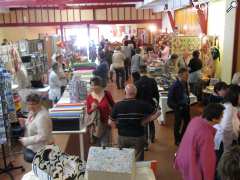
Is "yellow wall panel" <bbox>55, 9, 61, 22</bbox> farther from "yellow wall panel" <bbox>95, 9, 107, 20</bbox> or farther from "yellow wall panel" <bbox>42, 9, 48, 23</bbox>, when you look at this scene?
"yellow wall panel" <bbox>95, 9, 107, 20</bbox>

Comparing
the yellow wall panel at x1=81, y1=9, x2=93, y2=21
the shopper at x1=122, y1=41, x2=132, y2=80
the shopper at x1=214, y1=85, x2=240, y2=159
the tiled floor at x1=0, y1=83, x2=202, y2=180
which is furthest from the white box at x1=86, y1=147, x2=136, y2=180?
the yellow wall panel at x1=81, y1=9, x2=93, y2=21

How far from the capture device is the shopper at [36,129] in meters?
3.68

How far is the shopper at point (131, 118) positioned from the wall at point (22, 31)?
14530mm

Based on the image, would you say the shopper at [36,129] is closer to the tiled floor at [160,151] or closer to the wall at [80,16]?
the tiled floor at [160,151]

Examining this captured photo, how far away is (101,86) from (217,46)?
17.2ft

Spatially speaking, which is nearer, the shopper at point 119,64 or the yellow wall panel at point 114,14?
the shopper at point 119,64

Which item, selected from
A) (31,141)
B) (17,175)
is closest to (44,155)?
(31,141)

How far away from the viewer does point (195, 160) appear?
3.14 meters

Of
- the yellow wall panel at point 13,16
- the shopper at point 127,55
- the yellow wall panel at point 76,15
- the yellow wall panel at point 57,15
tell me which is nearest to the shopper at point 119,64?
the shopper at point 127,55

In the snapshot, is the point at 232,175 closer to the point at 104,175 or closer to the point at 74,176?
the point at 104,175

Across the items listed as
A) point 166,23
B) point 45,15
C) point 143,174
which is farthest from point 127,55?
point 143,174

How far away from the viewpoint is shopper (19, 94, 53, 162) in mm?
3684

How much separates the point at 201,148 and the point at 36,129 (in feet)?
6.11

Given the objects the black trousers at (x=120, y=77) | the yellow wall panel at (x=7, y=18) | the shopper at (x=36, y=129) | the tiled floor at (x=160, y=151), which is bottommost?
the tiled floor at (x=160, y=151)
